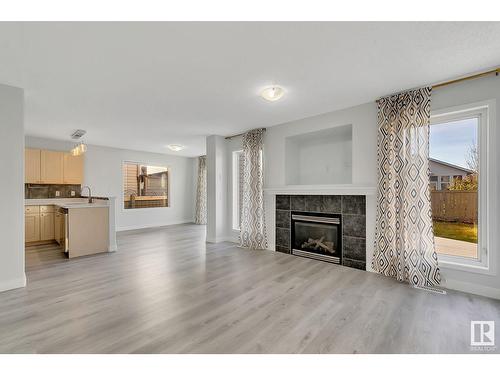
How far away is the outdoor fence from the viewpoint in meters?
2.86

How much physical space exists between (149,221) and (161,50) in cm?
660

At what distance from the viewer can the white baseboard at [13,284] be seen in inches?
108

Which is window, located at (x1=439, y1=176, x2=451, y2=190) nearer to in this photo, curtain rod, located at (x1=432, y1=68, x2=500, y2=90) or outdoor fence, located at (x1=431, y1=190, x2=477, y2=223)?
outdoor fence, located at (x1=431, y1=190, x2=477, y2=223)

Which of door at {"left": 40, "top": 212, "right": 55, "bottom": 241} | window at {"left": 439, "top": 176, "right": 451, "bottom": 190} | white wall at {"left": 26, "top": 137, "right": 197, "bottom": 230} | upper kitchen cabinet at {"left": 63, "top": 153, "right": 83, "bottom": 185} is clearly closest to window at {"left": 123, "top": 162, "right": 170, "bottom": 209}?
white wall at {"left": 26, "top": 137, "right": 197, "bottom": 230}

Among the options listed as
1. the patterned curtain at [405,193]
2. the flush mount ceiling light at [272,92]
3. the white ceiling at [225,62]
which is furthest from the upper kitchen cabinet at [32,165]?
the patterned curtain at [405,193]

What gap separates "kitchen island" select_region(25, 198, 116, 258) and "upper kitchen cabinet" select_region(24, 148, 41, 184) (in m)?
0.49

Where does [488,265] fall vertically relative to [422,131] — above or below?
below

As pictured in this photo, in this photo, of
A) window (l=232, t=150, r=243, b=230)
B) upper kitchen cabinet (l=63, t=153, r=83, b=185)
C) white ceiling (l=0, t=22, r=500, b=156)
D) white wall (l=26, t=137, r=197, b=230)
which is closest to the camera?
white ceiling (l=0, t=22, r=500, b=156)

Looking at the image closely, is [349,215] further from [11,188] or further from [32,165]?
[32,165]

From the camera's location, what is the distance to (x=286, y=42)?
204 cm

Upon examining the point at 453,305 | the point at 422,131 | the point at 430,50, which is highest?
the point at 430,50
